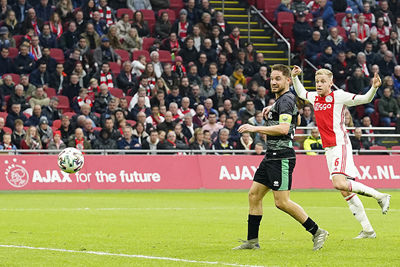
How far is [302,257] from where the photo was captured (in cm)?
1009

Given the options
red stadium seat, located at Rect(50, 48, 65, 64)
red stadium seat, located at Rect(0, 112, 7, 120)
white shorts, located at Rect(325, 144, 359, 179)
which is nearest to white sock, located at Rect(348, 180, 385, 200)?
white shorts, located at Rect(325, 144, 359, 179)

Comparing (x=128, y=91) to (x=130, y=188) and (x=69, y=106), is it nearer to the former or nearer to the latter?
(x=69, y=106)

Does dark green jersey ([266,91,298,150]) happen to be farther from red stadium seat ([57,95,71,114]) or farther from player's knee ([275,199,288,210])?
red stadium seat ([57,95,71,114])

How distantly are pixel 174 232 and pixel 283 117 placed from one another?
354cm

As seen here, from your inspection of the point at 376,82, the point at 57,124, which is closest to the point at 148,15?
the point at 57,124

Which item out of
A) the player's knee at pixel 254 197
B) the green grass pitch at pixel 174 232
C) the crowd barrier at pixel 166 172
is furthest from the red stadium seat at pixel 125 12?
the player's knee at pixel 254 197

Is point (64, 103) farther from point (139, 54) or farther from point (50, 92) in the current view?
point (139, 54)

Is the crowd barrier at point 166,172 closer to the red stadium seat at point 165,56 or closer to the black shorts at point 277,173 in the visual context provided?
the red stadium seat at point 165,56

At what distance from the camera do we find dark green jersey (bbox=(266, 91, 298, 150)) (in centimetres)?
1066

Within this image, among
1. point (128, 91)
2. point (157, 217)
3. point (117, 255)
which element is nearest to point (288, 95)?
point (117, 255)

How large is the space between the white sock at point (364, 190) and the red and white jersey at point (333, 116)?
2.20 ft

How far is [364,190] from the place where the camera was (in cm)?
1188

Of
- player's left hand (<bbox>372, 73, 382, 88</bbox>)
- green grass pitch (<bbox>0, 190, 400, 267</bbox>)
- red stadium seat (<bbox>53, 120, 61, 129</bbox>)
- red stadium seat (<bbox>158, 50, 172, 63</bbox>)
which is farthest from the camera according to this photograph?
red stadium seat (<bbox>158, 50, 172, 63</bbox>)

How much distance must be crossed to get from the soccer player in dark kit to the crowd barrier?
1369 centimetres
